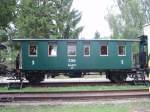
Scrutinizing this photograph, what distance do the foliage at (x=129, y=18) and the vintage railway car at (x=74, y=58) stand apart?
95.2ft

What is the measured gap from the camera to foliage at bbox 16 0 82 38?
4881cm

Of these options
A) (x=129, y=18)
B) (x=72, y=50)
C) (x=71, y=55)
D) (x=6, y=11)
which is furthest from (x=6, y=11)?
(x=129, y=18)

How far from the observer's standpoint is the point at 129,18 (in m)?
58.7

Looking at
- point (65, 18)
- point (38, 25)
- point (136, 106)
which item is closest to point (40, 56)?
point (136, 106)

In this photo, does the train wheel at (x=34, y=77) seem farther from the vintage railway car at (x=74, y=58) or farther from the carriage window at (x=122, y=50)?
the carriage window at (x=122, y=50)

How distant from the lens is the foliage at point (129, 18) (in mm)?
57750

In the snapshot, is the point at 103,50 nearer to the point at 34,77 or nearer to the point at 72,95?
the point at 34,77

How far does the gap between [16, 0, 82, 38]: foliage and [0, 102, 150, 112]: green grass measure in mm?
29380

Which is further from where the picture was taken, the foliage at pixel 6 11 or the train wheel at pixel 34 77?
the foliage at pixel 6 11

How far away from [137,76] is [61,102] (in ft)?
33.9

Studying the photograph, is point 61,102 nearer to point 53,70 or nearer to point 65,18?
point 53,70

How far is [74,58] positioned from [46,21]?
24649 mm

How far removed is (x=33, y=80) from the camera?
87.6 feet

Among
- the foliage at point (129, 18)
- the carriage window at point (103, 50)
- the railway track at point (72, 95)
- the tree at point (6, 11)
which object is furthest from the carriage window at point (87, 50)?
the foliage at point (129, 18)
